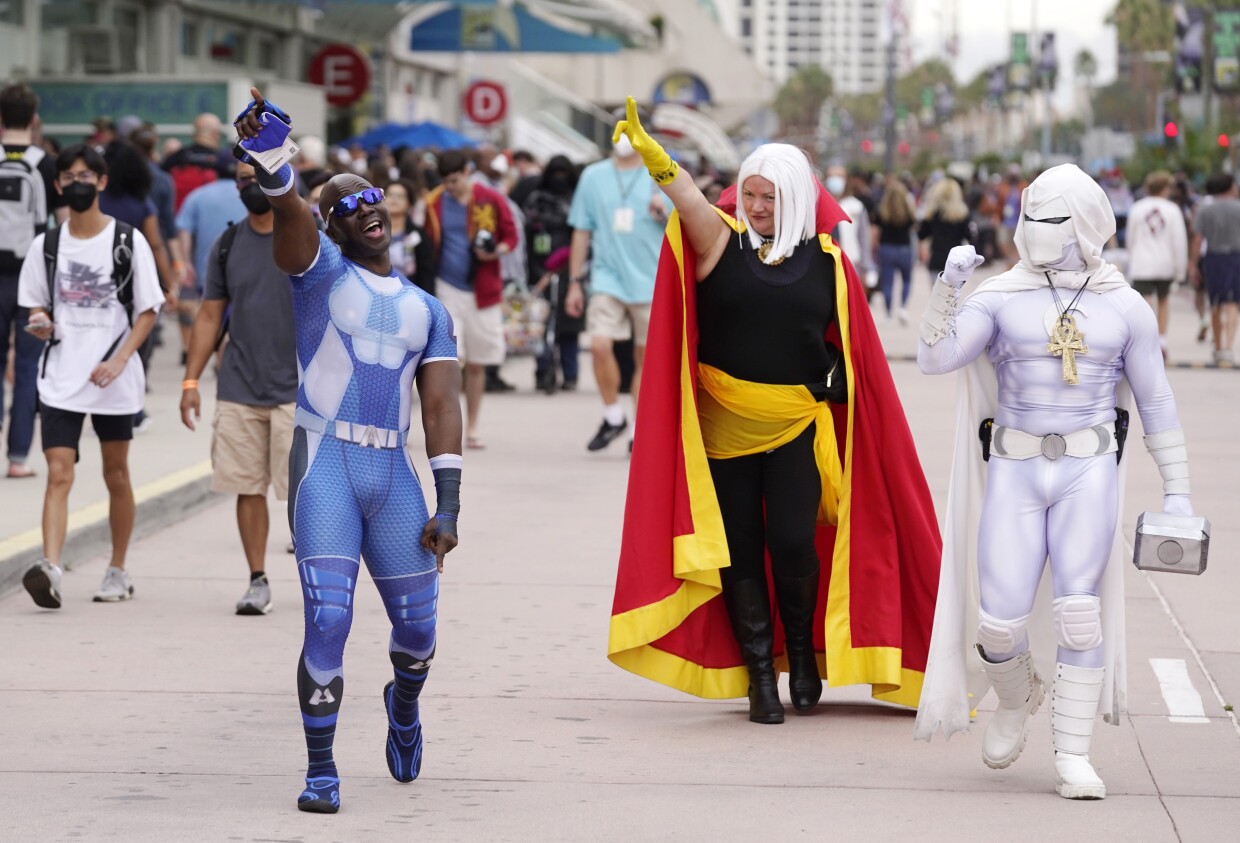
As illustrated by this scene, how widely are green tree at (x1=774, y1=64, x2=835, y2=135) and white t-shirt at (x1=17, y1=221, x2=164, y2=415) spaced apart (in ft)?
582

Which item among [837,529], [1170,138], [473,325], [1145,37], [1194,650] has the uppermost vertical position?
[1145,37]

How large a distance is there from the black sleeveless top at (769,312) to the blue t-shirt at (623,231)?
5.93 m

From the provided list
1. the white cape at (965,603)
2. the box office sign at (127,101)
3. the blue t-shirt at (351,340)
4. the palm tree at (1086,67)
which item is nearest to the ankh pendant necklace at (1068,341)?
the white cape at (965,603)

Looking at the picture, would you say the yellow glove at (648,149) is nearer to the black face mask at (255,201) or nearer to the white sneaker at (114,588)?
the black face mask at (255,201)

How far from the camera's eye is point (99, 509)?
32.6 ft

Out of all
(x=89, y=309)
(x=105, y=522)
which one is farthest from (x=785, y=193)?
(x=105, y=522)

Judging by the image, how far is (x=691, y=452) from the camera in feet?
20.7

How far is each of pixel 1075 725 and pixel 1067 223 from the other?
1333 mm

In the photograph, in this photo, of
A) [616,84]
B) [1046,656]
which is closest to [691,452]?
[1046,656]

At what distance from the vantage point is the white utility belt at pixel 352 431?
525 centimetres

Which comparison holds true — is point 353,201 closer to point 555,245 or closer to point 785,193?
point 785,193

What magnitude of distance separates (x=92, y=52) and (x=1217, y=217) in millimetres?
14139

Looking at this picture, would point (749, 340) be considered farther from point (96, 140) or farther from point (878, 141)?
point (878, 141)

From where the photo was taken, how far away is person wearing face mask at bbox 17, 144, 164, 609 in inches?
325
